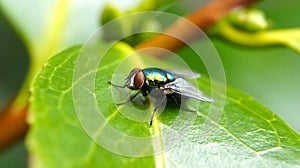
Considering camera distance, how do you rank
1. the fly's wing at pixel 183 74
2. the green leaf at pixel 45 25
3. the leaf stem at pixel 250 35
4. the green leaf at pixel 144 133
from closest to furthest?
the green leaf at pixel 144 133
the fly's wing at pixel 183 74
the leaf stem at pixel 250 35
the green leaf at pixel 45 25

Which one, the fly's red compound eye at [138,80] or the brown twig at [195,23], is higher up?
the brown twig at [195,23]

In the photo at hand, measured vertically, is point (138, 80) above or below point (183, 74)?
below

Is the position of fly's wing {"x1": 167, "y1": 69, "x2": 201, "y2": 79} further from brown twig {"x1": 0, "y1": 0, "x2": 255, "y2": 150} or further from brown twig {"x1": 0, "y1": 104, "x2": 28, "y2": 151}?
brown twig {"x1": 0, "y1": 104, "x2": 28, "y2": 151}

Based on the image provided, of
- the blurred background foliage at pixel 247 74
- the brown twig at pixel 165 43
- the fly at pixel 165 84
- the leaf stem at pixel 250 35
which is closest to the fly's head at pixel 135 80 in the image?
the fly at pixel 165 84

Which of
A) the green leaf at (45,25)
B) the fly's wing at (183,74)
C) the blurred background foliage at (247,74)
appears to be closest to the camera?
the fly's wing at (183,74)

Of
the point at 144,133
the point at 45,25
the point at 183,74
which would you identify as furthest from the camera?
the point at 45,25

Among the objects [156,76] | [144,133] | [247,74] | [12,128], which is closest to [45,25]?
[12,128]

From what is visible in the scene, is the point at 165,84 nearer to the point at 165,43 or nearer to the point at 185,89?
the point at 185,89

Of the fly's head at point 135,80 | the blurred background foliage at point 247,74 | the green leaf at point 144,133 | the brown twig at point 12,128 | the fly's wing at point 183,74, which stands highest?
the blurred background foliage at point 247,74

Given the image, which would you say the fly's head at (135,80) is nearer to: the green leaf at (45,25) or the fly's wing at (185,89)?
the fly's wing at (185,89)
